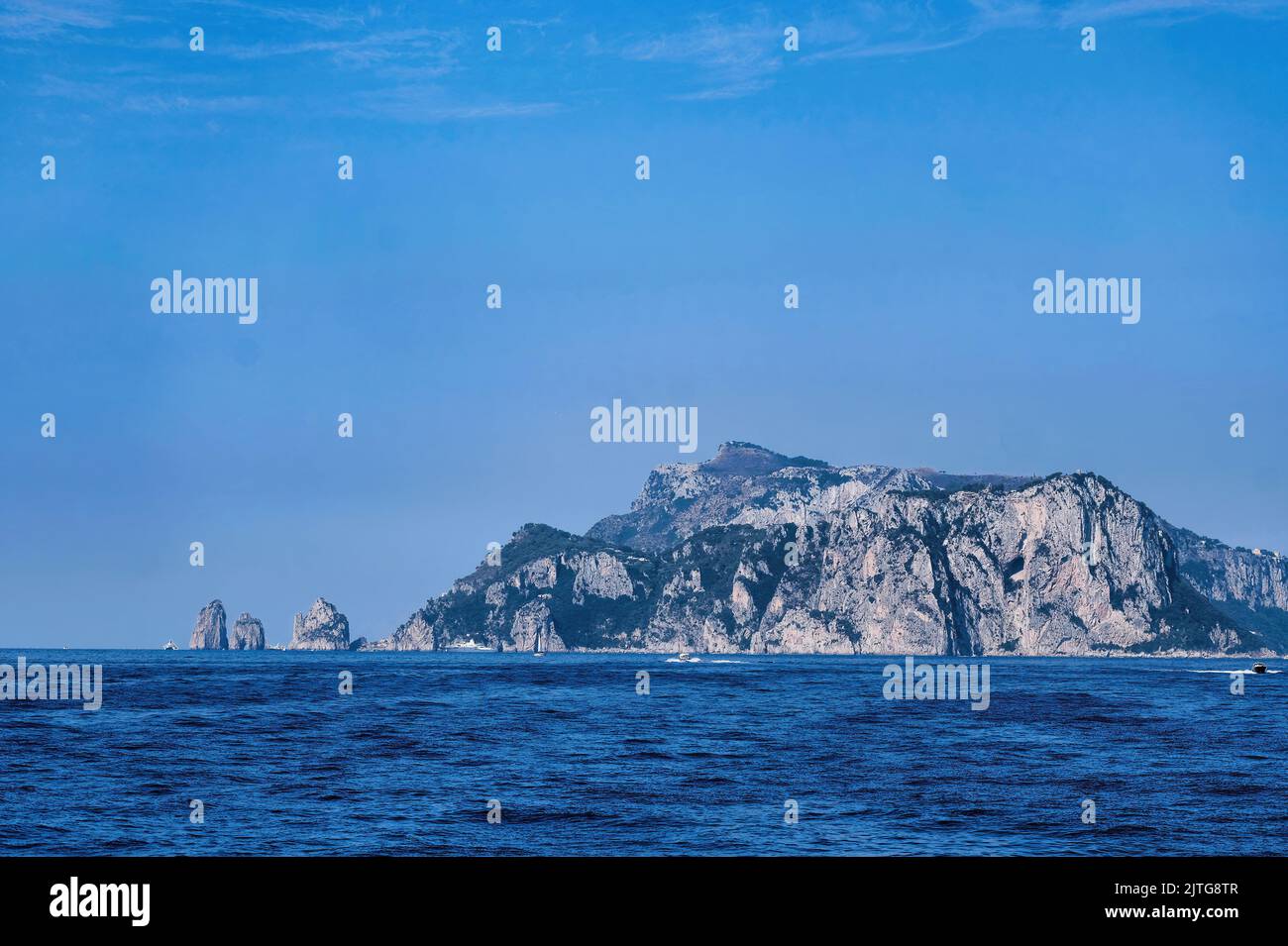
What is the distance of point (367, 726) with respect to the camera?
78562 mm

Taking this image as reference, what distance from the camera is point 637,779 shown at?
5131 centimetres

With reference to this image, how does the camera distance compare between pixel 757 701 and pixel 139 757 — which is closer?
pixel 139 757

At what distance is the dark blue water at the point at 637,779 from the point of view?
36188mm

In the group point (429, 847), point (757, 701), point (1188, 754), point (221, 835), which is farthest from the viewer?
point (757, 701)

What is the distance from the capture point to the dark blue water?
119ft

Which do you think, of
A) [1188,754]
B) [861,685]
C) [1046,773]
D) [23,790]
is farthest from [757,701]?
[23,790]

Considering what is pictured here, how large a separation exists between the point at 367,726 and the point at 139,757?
20550 millimetres

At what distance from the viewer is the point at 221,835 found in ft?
119

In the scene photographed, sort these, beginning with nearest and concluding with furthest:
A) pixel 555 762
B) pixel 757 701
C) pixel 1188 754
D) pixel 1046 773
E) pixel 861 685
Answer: pixel 1046 773 → pixel 555 762 → pixel 1188 754 → pixel 757 701 → pixel 861 685
